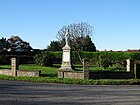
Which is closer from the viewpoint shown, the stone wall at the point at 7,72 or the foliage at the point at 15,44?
the stone wall at the point at 7,72

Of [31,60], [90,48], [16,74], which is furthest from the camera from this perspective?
[90,48]

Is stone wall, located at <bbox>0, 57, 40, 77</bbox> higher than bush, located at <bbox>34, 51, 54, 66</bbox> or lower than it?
lower

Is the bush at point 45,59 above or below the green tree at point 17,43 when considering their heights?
below

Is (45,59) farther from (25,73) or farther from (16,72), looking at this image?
(25,73)

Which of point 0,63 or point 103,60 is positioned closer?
point 103,60

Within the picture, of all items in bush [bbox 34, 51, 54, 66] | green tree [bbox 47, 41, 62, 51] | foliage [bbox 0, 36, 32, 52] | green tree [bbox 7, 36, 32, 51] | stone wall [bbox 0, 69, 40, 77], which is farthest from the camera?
green tree [bbox 7, 36, 32, 51]

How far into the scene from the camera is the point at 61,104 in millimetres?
12867

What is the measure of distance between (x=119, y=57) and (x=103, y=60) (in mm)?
21280

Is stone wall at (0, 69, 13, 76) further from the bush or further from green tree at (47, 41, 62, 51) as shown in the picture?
green tree at (47, 41, 62, 51)

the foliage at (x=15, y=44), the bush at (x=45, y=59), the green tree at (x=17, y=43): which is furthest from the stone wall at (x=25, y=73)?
the green tree at (x=17, y=43)

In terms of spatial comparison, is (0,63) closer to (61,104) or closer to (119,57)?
(119,57)

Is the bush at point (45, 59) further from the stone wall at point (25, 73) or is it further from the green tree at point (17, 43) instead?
the green tree at point (17, 43)

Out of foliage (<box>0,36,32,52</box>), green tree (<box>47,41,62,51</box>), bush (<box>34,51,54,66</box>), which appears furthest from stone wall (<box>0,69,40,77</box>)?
foliage (<box>0,36,32,52</box>)

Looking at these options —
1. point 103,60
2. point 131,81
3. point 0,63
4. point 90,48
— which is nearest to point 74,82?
point 131,81
